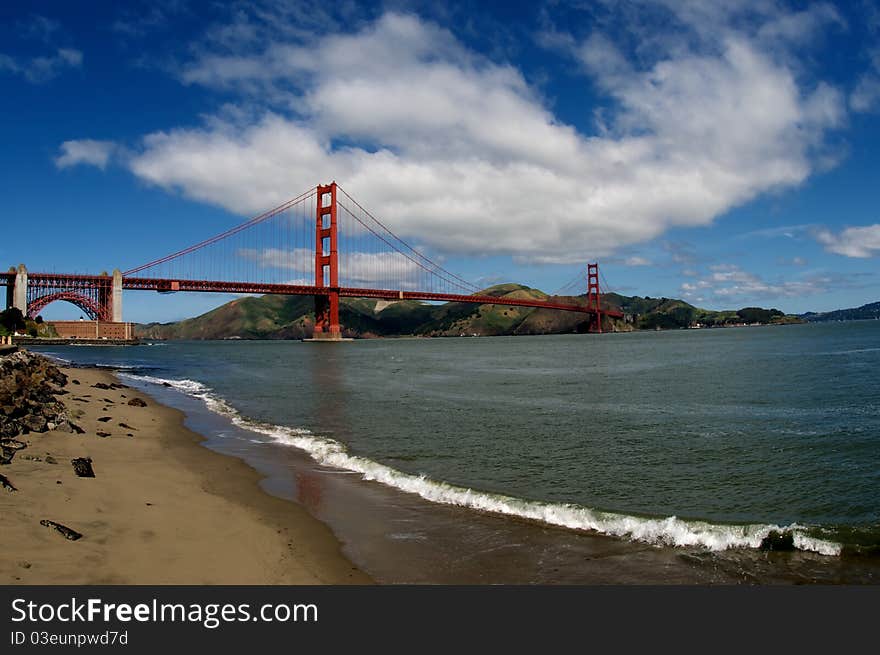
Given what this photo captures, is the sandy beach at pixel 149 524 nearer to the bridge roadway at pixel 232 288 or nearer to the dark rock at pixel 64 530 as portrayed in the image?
the dark rock at pixel 64 530

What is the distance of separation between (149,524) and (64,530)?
1.22m

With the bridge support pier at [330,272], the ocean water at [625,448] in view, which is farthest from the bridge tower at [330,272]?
the ocean water at [625,448]

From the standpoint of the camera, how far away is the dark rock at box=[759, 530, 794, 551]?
7.95 m

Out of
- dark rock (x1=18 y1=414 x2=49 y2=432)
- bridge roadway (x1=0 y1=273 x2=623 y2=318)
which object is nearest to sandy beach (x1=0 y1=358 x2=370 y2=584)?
dark rock (x1=18 y1=414 x2=49 y2=432)

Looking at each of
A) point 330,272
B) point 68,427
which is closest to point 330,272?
point 330,272

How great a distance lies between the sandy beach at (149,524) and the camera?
6136 millimetres

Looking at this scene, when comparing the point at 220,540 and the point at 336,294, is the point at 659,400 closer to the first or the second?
the point at 220,540

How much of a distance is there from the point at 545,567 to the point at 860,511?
6.33m

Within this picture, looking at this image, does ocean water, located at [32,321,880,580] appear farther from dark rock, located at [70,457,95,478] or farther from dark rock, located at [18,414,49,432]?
dark rock, located at [70,457,95,478]

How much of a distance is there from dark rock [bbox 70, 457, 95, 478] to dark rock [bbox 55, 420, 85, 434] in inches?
168

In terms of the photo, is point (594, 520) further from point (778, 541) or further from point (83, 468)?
point (83, 468)

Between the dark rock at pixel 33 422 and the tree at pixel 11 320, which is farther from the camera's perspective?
the tree at pixel 11 320

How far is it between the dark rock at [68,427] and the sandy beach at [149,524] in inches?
30.7

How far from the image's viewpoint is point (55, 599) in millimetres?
5055
